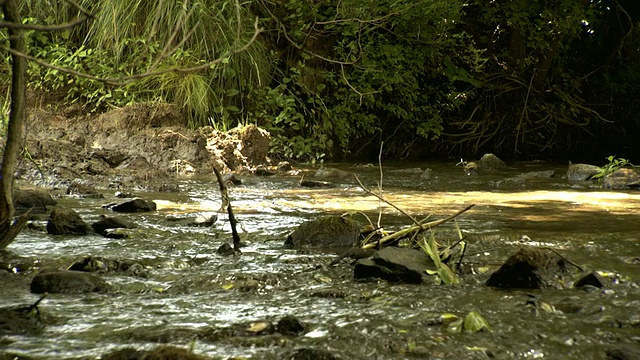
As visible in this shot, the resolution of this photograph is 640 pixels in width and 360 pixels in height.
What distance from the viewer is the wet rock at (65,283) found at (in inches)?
105

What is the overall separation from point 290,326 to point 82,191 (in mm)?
3628

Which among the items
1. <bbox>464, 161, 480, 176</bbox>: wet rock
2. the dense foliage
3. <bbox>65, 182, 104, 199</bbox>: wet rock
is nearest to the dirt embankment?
the dense foliage

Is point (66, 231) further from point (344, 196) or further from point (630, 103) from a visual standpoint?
point (630, 103)

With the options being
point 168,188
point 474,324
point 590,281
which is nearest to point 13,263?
point 474,324

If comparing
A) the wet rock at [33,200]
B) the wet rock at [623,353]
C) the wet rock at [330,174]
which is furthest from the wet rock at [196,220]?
the wet rock at [330,174]

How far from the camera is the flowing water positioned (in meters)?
2.13

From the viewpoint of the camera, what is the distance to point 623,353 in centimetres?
203

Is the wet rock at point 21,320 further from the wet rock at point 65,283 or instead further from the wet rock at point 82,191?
the wet rock at point 82,191

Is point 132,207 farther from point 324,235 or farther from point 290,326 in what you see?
point 290,326

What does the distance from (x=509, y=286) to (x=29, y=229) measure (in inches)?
95.5

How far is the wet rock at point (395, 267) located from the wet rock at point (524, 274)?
0.87 feet

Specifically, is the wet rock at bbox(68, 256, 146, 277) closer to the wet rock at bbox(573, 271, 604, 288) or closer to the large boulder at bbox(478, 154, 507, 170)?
the wet rock at bbox(573, 271, 604, 288)

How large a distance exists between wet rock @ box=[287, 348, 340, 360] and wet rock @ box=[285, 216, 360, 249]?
62.6 inches

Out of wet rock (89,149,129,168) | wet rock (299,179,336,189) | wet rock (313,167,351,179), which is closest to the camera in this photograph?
wet rock (299,179,336,189)
